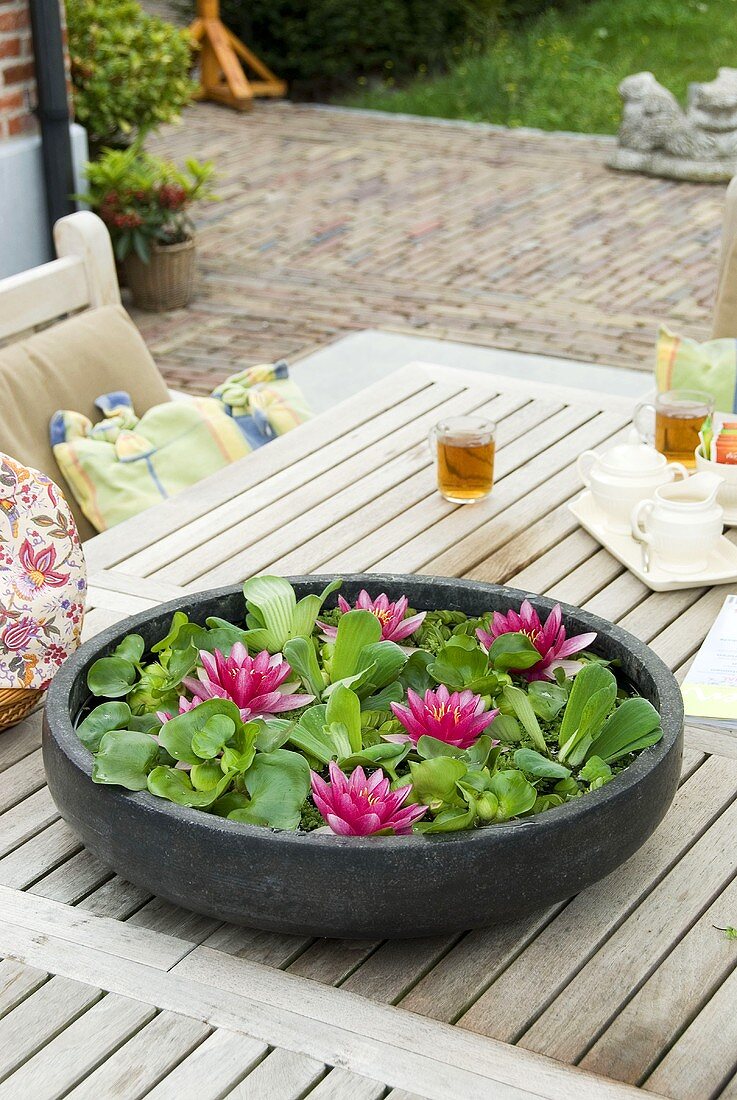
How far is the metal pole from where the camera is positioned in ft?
16.0

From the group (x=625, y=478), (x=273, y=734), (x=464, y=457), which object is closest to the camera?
(x=273, y=734)

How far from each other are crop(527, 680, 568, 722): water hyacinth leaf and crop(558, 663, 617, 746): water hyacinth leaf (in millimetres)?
45

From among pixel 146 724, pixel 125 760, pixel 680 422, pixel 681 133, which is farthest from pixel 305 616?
pixel 681 133

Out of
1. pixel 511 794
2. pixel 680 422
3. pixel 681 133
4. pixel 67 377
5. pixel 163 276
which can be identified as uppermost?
pixel 511 794

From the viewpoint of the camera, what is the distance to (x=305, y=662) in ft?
5.45

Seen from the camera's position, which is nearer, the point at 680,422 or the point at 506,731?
Answer: the point at 506,731

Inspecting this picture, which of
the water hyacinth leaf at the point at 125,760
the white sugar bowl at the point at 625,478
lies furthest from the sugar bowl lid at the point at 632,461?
the water hyacinth leaf at the point at 125,760

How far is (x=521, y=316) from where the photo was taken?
5.73 m

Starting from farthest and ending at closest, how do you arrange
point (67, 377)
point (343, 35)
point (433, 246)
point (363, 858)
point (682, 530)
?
point (343, 35)
point (433, 246)
point (67, 377)
point (682, 530)
point (363, 858)

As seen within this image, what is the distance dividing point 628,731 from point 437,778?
0.24 metres

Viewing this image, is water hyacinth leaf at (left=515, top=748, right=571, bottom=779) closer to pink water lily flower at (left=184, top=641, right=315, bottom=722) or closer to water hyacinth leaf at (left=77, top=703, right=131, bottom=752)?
pink water lily flower at (left=184, top=641, right=315, bottom=722)

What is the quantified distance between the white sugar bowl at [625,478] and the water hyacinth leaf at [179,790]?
3.56 feet

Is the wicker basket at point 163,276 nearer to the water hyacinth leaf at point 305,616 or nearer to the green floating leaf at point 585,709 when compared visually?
the water hyacinth leaf at point 305,616

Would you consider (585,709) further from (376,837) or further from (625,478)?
(625,478)
